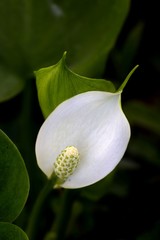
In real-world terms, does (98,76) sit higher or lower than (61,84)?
lower

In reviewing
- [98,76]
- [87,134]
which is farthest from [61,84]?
[98,76]

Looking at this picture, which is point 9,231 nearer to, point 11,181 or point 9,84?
point 11,181

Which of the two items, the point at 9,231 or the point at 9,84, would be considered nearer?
the point at 9,231

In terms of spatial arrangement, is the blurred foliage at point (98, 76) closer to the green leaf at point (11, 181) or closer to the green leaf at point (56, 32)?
the green leaf at point (56, 32)

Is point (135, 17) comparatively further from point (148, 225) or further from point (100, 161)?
point (100, 161)

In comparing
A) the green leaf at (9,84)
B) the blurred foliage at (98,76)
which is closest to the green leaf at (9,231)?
the blurred foliage at (98,76)

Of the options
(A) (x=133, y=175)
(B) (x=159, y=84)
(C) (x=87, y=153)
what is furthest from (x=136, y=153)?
(C) (x=87, y=153)
